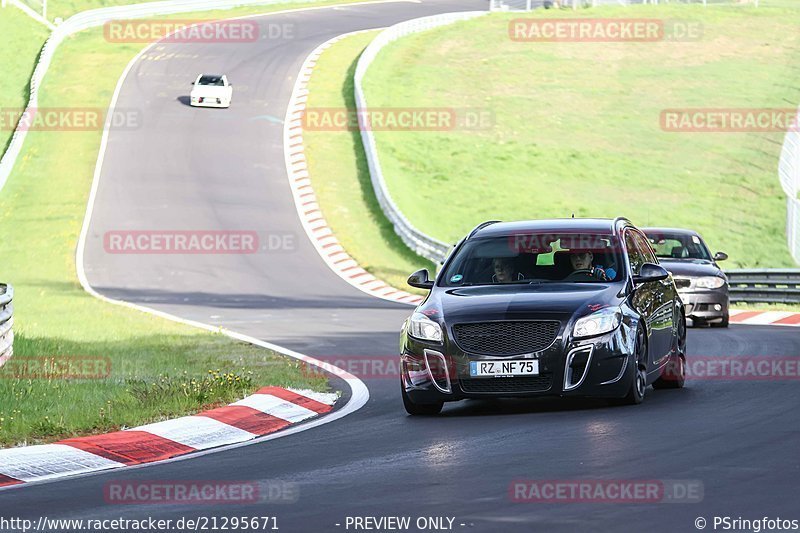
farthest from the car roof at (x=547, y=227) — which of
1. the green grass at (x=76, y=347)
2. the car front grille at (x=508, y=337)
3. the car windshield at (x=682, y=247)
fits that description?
the car windshield at (x=682, y=247)

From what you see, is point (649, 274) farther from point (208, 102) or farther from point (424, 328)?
point (208, 102)

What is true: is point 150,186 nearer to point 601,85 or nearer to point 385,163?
point 385,163

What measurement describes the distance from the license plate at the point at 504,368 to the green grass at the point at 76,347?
244 centimetres

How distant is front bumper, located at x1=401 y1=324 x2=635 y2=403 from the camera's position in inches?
481

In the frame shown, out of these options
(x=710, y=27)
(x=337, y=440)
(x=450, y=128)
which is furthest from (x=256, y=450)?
(x=710, y=27)

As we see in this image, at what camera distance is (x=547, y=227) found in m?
14.0

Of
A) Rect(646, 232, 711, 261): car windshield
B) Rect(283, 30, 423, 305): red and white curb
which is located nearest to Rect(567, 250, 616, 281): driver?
Rect(646, 232, 711, 261): car windshield

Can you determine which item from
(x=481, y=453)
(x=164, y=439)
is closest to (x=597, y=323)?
(x=481, y=453)

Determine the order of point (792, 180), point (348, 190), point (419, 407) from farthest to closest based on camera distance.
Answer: point (792, 180)
point (348, 190)
point (419, 407)

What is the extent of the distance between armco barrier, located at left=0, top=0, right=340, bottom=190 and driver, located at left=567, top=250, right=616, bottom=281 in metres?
34.2

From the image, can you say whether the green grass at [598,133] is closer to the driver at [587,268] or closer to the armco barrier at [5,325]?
the armco barrier at [5,325]

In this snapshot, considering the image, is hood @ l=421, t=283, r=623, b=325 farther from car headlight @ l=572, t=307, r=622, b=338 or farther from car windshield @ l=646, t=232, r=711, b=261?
car windshield @ l=646, t=232, r=711, b=261

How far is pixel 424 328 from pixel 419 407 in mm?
711

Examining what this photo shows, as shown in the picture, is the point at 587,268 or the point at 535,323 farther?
the point at 587,268
